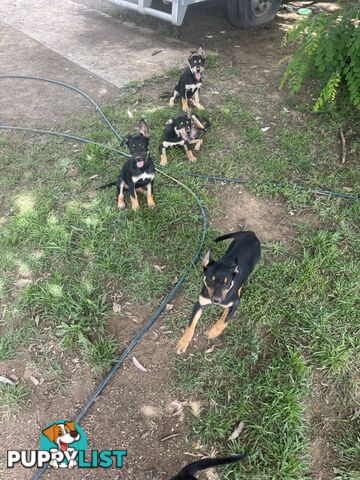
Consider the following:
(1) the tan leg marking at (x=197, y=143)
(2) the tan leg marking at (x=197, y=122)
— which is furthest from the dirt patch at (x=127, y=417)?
(2) the tan leg marking at (x=197, y=122)

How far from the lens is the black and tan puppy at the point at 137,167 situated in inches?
164

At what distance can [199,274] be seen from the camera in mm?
3918

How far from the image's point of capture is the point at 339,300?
3.63 metres

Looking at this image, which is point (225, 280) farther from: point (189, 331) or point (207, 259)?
point (189, 331)

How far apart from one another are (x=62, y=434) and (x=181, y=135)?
3.69 metres

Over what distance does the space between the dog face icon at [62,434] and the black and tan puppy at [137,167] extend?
2462 mm

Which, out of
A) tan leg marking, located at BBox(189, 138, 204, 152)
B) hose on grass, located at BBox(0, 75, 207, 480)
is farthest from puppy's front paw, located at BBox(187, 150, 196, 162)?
hose on grass, located at BBox(0, 75, 207, 480)

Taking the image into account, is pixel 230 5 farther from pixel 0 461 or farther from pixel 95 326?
pixel 0 461

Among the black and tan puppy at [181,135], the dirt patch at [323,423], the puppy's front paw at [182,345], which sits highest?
the black and tan puppy at [181,135]

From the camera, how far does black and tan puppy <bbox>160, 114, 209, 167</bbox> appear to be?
5012 millimetres

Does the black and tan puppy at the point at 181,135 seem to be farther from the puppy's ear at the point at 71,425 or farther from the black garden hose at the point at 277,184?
the puppy's ear at the point at 71,425

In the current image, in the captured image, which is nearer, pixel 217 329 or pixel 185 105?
pixel 217 329

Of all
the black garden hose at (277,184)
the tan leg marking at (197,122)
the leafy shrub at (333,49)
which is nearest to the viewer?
the black garden hose at (277,184)

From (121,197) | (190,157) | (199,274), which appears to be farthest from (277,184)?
(121,197)
